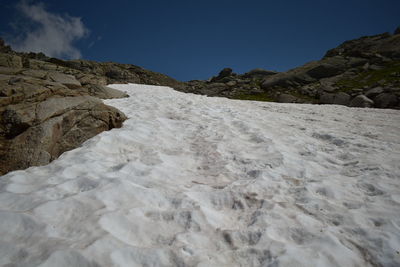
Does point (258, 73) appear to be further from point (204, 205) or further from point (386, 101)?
point (204, 205)

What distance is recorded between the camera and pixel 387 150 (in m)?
6.57

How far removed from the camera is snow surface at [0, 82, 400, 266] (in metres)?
2.75

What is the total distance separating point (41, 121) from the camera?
6270mm

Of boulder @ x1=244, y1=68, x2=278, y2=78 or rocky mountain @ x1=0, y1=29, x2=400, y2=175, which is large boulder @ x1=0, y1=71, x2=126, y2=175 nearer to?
rocky mountain @ x1=0, y1=29, x2=400, y2=175

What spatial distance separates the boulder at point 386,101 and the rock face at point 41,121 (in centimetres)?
2705

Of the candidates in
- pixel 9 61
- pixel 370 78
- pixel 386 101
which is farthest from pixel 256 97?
pixel 9 61

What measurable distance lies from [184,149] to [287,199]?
3.60m

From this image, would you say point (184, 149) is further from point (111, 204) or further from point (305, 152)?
point (305, 152)

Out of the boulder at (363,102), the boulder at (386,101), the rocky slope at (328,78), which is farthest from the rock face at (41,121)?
the rocky slope at (328,78)

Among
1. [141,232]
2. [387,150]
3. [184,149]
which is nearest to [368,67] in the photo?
[387,150]

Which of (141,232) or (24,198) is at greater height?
(24,198)

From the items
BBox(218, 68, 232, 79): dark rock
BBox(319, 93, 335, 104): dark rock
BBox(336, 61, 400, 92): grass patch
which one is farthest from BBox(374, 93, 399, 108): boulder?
BBox(218, 68, 232, 79): dark rock

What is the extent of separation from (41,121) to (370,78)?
51679 mm

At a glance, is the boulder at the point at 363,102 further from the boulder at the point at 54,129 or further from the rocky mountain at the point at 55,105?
the boulder at the point at 54,129
